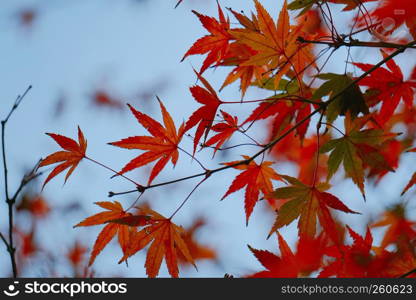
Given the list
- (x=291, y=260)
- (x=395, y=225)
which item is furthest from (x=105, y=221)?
(x=395, y=225)

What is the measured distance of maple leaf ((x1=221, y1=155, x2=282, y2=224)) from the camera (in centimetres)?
129

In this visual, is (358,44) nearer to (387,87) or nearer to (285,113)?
(387,87)

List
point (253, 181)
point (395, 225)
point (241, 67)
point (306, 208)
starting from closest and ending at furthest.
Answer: point (306, 208) → point (253, 181) → point (241, 67) → point (395, 225)

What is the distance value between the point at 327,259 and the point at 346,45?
0.62m

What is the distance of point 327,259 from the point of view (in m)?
1.36

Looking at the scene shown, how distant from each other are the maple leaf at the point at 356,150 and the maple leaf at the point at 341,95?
30mm

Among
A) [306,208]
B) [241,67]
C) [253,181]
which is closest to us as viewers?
[306,208]

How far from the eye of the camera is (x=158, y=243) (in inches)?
49.2

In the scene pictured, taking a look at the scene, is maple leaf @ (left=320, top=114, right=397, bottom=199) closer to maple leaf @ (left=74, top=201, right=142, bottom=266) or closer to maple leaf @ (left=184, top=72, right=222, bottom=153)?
maple leaf @ (left=184, top=72, right=222, bottom=153)

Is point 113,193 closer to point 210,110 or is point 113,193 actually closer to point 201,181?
point 201,181

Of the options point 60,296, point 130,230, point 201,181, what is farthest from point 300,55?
→ point 60,296

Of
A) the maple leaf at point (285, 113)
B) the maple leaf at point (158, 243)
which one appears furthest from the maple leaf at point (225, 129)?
the maple leaf at point (158, 243)

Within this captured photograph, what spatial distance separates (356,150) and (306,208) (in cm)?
24

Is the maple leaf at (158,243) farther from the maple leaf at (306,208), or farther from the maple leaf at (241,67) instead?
the maple leaf at (241,67)
